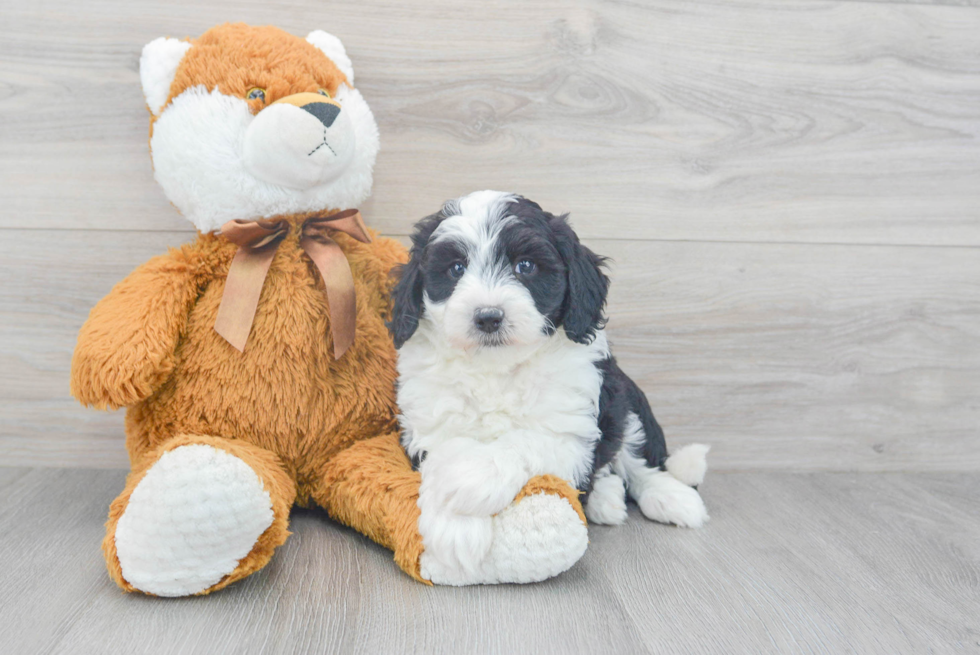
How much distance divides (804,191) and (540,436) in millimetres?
1037

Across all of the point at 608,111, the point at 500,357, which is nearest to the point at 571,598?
the point at 500,357

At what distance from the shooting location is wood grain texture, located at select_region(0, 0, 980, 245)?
163 centimetres

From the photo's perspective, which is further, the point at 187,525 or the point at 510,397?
the point at 510,397

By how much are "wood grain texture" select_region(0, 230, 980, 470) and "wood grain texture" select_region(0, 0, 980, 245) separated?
0.08 meters

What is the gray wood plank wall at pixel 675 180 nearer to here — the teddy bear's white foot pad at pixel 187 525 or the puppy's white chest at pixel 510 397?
the puppy's white chest at pixel 510 397

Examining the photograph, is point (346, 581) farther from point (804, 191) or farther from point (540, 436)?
point (804, 191)

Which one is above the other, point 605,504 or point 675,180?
point 675,180

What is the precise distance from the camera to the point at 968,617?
Answer: 1.15 m

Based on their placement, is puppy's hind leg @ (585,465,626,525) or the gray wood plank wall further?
the gray wood plank wall

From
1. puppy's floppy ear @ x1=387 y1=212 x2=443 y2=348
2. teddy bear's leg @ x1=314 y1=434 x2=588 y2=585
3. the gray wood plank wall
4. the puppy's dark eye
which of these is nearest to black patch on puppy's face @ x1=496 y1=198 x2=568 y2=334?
the puppy's dark eye

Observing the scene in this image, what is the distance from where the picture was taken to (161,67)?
1.35m

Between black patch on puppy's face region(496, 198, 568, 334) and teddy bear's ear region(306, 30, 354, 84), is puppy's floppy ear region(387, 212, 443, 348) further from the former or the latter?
teddy bear's ear region(306, 30, 354, 84)

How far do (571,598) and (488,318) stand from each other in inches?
18.3

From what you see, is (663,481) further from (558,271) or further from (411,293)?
(411,293)
